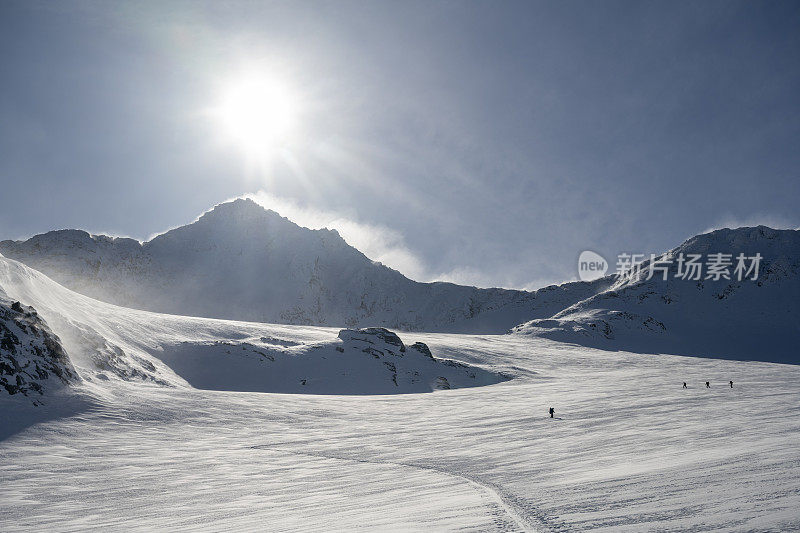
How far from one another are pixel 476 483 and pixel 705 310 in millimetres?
166305

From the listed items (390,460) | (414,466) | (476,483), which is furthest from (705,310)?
(476,483)

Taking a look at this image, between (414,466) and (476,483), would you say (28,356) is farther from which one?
(476,483)

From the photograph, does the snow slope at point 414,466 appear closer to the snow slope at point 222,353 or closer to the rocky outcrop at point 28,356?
the rocky outcrop at point 28,356

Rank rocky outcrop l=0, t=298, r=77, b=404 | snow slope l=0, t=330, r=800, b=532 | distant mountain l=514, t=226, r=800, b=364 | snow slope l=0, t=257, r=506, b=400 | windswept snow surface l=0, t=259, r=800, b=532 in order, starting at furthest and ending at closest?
1. distant mountain l=514, t=226, r=800, b=364
2. snow slope l=0, t=257, r=506, b=400
3. rocky outcrop l=0, t=298, r=77, b=404
4. windswept snow surface l=0, t=259, r=800, b=532
5. snow slope l=0, t=330, r=800, b=532

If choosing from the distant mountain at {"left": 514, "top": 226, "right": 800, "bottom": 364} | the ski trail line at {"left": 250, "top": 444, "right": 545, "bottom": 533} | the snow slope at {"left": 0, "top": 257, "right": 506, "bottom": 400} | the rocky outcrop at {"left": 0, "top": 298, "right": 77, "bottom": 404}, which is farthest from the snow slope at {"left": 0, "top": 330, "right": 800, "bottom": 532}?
the distant mountain at {"left": 514, "top": 226, "right": 800, "bottom": 364}

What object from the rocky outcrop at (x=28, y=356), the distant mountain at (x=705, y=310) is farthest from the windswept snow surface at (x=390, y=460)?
the distant mountain at (x=705, y=310)

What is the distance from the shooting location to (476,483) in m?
10.1

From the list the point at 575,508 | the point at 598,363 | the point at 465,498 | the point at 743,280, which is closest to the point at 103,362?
the point at 465,498

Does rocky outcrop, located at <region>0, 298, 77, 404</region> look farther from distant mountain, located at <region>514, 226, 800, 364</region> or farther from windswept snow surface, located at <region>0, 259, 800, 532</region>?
distant mountain, located at <region>514, 226, 800, 364</region>

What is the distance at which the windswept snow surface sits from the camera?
6.69 meters

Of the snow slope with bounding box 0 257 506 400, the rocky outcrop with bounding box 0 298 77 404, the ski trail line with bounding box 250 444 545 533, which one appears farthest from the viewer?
the snow slope with bounding box 0 257 506 400

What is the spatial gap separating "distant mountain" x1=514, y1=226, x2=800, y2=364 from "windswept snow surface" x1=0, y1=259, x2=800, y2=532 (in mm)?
94559

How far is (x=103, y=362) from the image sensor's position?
31.8 m

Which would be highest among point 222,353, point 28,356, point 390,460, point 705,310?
point 705,310
